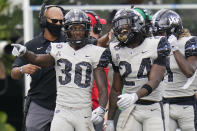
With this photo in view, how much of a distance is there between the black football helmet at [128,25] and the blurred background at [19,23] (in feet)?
5.60

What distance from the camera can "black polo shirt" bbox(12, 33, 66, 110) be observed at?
7.42 m

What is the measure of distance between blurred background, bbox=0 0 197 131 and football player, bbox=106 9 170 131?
1.68 m

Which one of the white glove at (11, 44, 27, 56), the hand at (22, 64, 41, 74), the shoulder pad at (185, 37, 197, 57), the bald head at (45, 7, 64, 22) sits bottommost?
the hand at (22, 64, 41, 74)

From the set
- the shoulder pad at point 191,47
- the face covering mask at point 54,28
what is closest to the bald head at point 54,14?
the face covering mask at point 54,28

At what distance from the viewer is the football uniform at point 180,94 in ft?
24.9

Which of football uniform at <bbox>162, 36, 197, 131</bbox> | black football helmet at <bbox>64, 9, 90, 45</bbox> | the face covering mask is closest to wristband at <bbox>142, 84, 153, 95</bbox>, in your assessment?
black football helmet at <bbox>64, 9, 90, 45</bbox>

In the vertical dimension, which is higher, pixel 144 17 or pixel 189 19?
pixel 144 17

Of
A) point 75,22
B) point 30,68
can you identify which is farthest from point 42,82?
point 75,22

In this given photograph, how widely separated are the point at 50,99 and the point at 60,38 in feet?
2.27

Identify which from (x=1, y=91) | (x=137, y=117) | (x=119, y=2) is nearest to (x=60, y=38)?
(x=137, y=117)

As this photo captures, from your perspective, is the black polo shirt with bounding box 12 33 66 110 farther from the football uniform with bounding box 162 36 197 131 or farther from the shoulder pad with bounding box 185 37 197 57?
the shoulder pad with bounding box 185 37 197 57

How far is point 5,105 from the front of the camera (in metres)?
15.2

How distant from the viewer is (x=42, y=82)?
7.46 metres

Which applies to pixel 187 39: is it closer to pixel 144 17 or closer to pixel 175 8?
pixel 144 17
